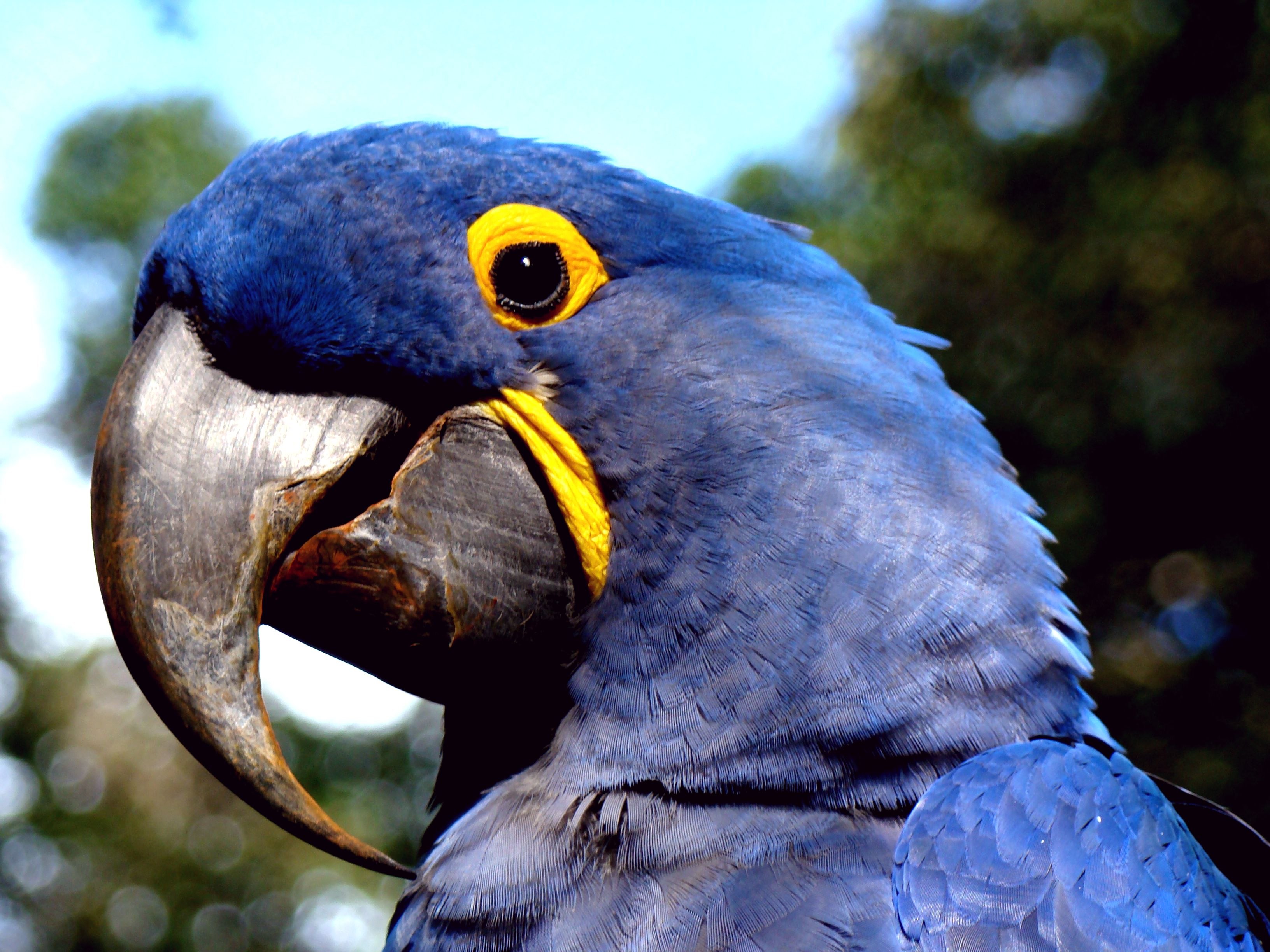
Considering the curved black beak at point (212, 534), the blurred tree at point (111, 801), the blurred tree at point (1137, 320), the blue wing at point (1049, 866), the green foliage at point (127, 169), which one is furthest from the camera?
the blurred tree at point (111, 801)

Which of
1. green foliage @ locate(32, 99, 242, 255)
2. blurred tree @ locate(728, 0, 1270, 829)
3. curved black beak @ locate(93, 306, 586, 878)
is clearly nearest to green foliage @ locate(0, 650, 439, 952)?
green foliage @ locate(32, 99, 242, 255)

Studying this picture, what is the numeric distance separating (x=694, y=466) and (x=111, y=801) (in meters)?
13.1

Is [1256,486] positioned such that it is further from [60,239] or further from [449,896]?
[60,239]

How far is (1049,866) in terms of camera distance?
44.8 inches

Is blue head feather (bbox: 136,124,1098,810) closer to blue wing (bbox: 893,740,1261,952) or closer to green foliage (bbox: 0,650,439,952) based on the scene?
blue wing (bbox: 893,740,1261,952)

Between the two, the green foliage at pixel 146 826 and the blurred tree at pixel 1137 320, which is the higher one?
the blurred tree at pixel 1137 320

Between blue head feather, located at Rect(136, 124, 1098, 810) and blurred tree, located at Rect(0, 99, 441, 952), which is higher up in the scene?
blue head feather, located at Rect(136, 124, 1098, 810)

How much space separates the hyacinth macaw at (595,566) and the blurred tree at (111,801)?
35.5 feet

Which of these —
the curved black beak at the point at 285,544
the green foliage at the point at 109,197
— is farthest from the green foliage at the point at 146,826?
the curved black beak at the point at 285,544

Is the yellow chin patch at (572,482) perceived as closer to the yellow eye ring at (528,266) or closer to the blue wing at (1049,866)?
the yellow eye ring at (528,266)

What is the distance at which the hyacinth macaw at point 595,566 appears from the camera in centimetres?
120

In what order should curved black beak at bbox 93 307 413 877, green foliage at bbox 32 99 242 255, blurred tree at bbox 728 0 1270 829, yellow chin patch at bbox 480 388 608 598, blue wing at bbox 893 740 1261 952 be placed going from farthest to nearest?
green foliage at bbox 32 99 242 255, blurred tree at bbox 728 0 1270 829, yellow chin patch at bbox 480 388 608 598, curved black beak at bbox 93 307 413 877, blue wing at bbox 893 740 1261 952

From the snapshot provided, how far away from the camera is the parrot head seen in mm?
1249

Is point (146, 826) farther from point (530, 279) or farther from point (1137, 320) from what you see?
point (530, 279)
